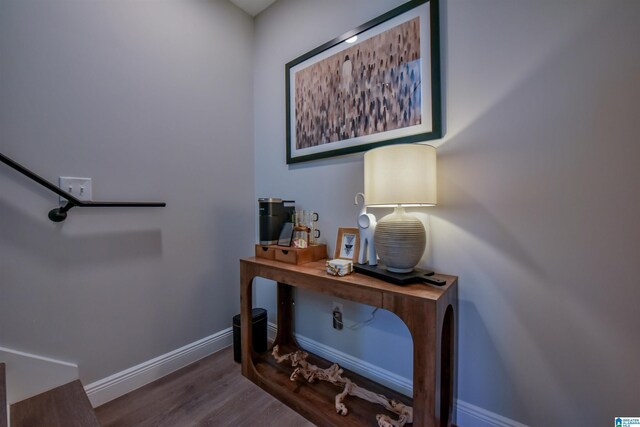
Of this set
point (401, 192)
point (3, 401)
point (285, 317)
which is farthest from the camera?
point (285, 317)

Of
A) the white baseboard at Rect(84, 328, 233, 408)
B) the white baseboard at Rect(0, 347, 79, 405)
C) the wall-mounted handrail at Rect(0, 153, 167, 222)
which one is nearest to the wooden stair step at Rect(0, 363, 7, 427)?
the white baseboard at Rect(0, 347, 79, 405)

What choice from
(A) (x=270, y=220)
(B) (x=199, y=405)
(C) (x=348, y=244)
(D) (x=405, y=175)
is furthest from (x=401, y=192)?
(B) (x=199, y=405)

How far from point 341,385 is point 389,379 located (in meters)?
0.26

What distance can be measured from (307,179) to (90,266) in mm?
1254

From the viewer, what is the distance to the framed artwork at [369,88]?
1192mm

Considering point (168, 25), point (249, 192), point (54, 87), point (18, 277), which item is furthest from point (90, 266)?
point (168, 25)

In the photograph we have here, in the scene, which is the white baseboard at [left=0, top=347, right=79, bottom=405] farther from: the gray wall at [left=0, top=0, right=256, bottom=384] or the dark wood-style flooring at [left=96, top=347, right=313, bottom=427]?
the dark wood-style flooring at [left=96, top=347, right=313, bottom=427]

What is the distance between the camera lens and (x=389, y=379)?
4.40ft

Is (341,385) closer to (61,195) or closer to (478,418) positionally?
(478,418)

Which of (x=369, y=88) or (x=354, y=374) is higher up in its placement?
(x=369, y=88)

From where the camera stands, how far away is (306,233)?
59.4 inches

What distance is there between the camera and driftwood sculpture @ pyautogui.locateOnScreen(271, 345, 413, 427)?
1.11m

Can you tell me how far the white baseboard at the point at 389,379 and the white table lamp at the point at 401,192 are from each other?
67 cm

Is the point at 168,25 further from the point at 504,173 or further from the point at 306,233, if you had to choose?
the point at 504,173
